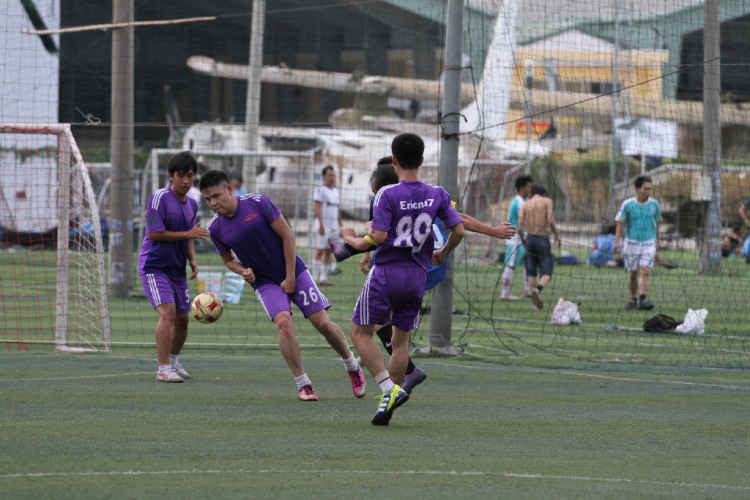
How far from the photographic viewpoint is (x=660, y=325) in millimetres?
13602

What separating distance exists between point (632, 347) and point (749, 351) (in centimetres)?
135

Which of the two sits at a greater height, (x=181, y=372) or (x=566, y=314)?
(x=566, y=314)

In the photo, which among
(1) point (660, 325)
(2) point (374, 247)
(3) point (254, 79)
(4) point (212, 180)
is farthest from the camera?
(3) point (254, 79)

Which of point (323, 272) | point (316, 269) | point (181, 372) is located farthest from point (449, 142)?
point (316, 269)

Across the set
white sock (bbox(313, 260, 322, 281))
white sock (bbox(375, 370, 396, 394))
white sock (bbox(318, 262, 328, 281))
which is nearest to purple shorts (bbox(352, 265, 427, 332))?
white sock (bbox(375, 370, 396, 394))

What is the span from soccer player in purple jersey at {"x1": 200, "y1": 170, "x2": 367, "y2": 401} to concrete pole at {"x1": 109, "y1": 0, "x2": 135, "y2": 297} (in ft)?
28.9

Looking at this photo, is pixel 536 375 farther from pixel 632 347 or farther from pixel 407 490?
pixel 407 490

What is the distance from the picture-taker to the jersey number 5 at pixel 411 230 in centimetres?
679

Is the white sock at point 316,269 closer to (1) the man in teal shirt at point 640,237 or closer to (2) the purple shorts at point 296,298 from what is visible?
(1) the man in teal shirt at point 640,237

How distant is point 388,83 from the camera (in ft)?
64.3

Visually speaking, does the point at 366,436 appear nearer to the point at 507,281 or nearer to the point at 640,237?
the point at 640,237

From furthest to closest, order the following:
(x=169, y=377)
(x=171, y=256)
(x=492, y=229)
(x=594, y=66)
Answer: (x=594, y=66) < (x=171, y=256) < (x=169, y=377) < (x=492, y=229)

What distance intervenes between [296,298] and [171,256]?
1602 mm

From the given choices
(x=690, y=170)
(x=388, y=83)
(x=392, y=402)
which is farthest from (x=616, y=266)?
(x=392, y=402)
